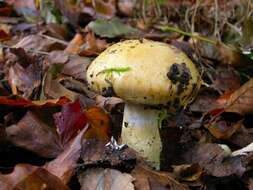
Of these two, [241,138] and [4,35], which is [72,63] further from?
[4,35]

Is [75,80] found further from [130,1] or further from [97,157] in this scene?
[130,1]

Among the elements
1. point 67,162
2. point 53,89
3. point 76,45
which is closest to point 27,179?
point 67,162

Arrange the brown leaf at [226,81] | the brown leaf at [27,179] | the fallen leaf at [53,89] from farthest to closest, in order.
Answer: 1. the brown leaf at [226,81]
2. the fallen leaf at [53,89]
3. the brown leaf at [27,179]

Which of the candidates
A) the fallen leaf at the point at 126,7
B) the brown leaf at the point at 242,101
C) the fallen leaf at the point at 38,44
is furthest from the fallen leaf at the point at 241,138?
the fallen leaf at the point at 126,7

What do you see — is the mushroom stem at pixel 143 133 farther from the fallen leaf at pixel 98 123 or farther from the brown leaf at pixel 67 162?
the brown leaf at pixel 67 162

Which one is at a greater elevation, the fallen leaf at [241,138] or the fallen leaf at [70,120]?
the fallen leaf at [70,120]

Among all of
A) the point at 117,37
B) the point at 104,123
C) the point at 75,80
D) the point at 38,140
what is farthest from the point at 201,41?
the point at 38,140

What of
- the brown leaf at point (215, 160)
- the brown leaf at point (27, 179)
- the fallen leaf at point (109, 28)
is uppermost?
the brown leaf at point (27, 179)
